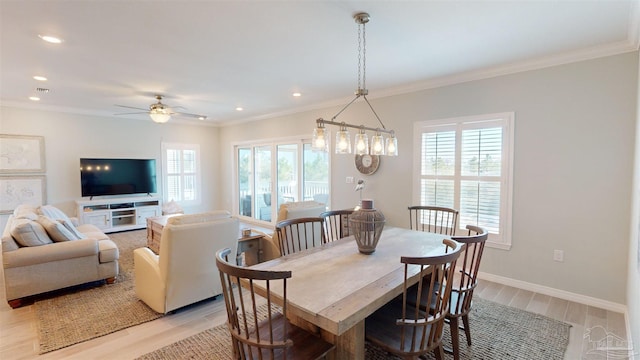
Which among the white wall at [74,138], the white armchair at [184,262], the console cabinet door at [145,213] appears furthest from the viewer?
the console cabinet door at [145,213]

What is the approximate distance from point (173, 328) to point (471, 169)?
379 centimetres

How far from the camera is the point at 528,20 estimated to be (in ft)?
7.95

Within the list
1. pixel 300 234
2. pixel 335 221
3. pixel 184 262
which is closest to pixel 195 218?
pixel 184 262

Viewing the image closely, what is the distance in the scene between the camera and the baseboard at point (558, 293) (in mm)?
2955

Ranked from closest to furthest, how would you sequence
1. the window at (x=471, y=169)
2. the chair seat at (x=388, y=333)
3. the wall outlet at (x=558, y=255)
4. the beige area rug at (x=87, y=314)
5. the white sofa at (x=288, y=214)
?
the chair seat at (x=388, y=333)
the beige area rug at (x=87, y=314)
the wall outlet at (x=558, y=255)
the white sofa at (x=288, y=214)
the window at (x=471, y=169)

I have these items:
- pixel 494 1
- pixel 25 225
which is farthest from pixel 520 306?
pixel 25 225

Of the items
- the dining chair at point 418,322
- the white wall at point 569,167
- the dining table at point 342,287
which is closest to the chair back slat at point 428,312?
the dining chair at point 418,322

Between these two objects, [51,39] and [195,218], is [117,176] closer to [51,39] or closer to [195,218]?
[51,39]

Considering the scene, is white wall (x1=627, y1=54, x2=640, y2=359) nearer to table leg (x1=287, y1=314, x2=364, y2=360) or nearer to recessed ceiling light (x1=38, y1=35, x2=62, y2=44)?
table leg (x1=287, y1=314, x2=364, y2=360)

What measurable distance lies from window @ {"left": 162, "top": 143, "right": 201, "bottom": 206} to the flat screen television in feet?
1.23

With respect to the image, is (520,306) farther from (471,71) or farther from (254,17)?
(254,17)

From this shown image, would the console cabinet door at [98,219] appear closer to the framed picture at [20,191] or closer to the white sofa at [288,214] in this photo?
the framed picture at [20,191]

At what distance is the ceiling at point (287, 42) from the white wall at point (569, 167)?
224mm

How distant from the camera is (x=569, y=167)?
3.17 metres
